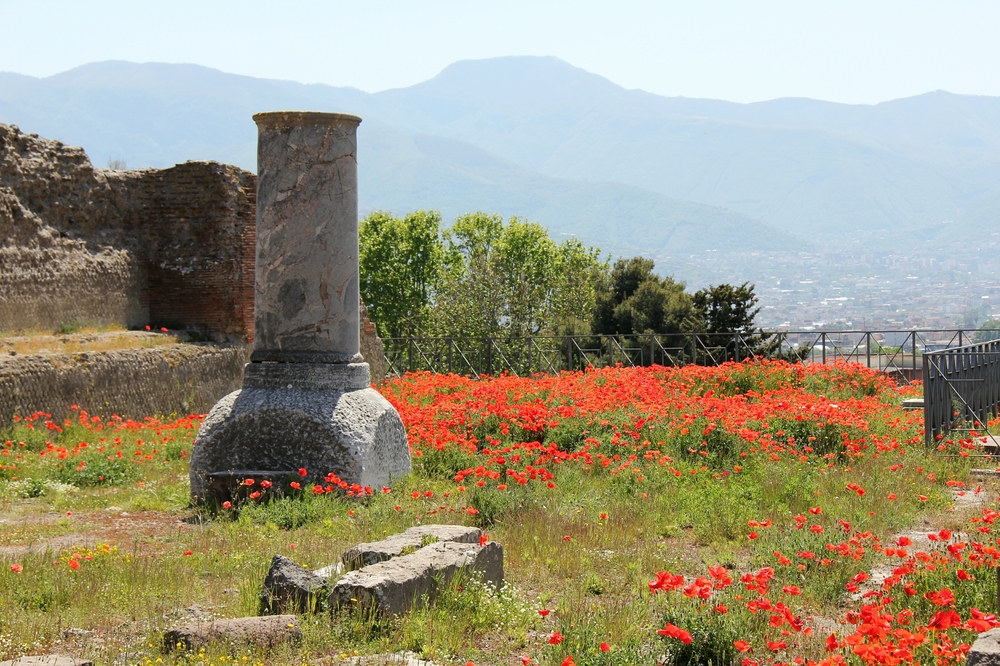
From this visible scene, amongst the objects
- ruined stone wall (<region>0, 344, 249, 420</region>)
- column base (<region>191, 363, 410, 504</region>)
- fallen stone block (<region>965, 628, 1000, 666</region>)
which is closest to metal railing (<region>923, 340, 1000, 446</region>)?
column base (<region>191, 363, 410, 504</region>)

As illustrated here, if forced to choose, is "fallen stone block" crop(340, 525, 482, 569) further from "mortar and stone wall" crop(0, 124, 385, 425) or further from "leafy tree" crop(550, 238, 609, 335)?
"leafy tree" crop(550, 238, 609, 335)

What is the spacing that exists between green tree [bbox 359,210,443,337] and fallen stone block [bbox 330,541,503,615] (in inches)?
1761

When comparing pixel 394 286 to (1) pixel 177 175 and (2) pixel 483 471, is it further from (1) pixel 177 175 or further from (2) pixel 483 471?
(2) pixel 483 471

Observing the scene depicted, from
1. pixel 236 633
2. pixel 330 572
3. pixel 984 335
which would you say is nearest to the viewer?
pixel 236 633

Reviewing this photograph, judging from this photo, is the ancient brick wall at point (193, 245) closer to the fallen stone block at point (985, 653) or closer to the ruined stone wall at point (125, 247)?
the ruined stone wall at point (125, 247)

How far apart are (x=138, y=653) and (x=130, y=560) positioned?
1.77 meters

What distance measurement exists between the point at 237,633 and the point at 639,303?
106ft

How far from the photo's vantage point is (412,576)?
557 centimetres

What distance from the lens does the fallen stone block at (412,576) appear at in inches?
211

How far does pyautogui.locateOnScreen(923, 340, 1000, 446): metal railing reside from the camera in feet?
38.1

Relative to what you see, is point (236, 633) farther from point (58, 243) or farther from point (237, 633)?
point (58, 243)

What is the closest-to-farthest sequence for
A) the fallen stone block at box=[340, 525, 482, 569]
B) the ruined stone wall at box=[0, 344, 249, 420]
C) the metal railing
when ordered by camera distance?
the fallen stone block at box=[340, 525, 482, 569] < the metal railing < the ruined stone wall at box=[0, 344, 249, 420]

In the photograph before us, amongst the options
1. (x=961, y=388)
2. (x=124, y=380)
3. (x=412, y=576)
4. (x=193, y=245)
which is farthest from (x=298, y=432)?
(x=193, y=245)

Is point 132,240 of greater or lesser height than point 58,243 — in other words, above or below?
above
